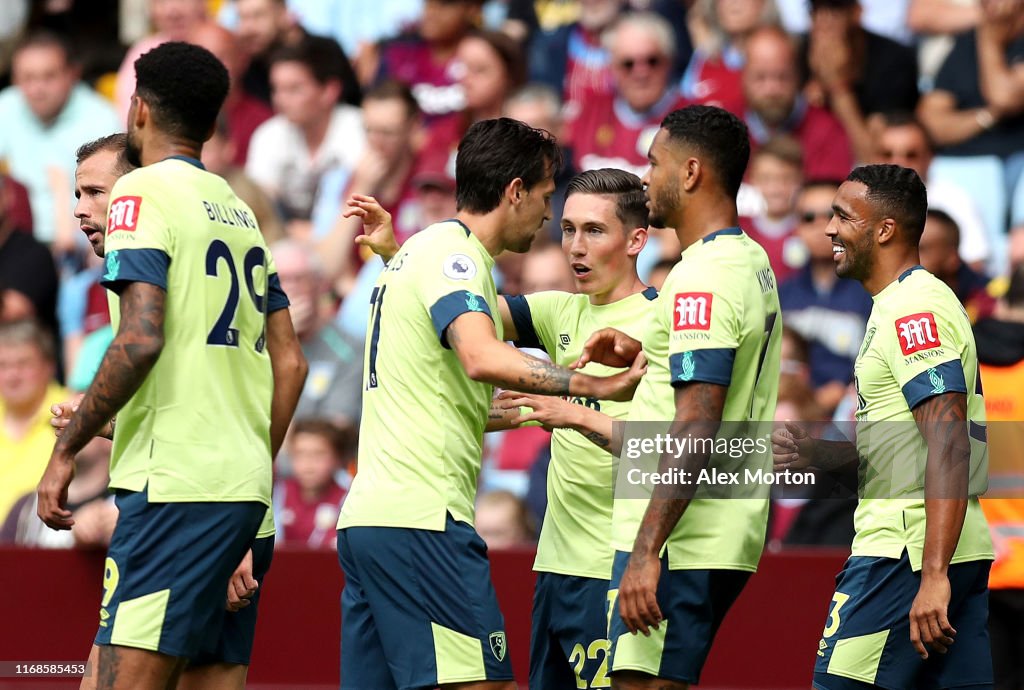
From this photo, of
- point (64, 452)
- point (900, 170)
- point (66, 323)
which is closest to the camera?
point (64, 452)

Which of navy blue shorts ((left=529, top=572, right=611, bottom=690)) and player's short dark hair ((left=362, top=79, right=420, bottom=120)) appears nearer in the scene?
navy blue shorts ((left=529, top=572, right=611, bottom=690))

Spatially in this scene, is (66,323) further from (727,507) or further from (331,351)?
(727,507)

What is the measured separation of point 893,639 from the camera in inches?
202

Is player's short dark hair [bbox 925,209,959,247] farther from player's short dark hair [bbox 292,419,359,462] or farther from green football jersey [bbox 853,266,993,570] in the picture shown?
player's short dark hair [bbox 292,419,359,462]

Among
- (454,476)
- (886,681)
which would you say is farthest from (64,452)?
(886,681)

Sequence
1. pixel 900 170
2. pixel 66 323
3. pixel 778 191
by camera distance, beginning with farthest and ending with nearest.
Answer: pixel 66 323
pixel 778 191
pixel 900 170

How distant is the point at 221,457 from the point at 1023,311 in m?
4.29

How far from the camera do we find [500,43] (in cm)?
1072

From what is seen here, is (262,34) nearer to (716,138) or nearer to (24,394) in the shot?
(24,394)

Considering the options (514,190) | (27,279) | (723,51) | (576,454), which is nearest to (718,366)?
(514,190)

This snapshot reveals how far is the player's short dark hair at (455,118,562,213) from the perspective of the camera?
17.1 feet

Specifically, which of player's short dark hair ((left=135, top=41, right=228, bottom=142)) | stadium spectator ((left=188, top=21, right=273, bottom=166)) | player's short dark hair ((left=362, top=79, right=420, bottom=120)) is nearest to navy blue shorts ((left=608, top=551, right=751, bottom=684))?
player's short dark hair ((left=135, top=41, right=228, bottom=142))

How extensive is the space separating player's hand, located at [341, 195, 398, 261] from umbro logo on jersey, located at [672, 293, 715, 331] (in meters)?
1.41

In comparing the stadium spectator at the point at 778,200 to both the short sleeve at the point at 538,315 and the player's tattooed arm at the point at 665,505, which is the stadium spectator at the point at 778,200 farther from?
the player's tattooed arm at the point at 665,505
